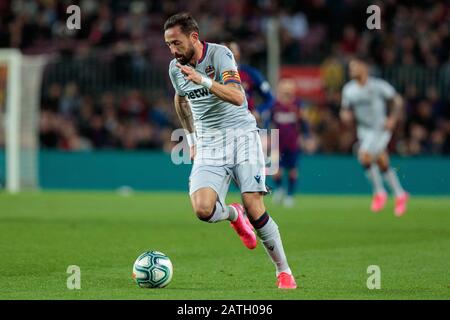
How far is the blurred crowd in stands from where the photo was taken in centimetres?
2247

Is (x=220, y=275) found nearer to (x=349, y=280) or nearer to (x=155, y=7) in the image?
(x=349, y=280)

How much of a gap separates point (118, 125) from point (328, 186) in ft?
16.2

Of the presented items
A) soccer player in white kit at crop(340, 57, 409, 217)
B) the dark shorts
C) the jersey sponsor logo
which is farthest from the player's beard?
the dark shorts

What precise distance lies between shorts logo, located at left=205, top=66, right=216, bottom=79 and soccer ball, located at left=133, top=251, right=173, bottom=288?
1504mm

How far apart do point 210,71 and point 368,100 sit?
32.7 feet

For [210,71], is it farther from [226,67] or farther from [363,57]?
[363,57]

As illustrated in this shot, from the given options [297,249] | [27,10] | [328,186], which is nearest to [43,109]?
[27,10]

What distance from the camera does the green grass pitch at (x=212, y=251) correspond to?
789 cm

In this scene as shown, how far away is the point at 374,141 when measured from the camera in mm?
17875

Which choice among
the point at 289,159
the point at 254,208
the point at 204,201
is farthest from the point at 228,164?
the point at 289,159

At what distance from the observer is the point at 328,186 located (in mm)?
22828

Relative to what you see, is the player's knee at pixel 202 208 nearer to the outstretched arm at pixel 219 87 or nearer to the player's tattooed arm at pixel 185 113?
the outstretched arm at pixel 219 87

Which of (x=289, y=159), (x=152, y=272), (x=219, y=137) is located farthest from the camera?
(x=289, y=159)

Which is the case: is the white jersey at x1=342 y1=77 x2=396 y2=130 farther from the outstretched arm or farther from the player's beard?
the outstretched arm
